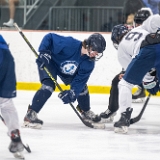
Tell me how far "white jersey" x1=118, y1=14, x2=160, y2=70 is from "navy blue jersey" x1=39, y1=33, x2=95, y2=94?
0.82 ft

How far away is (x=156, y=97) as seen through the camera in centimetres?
754


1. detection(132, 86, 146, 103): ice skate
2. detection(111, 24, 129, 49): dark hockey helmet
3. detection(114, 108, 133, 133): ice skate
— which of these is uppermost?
detection(111, 24, 129, 49): dark hockey helmet

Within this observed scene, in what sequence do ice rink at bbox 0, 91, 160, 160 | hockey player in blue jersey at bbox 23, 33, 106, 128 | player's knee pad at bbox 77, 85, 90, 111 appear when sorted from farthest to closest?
player's knee pad at bbox 77, 85, 90, 111 → hockey player in blue jersey at bbox 23, 33, 106, 128 → ice rink at bbox 0, 91, 160, 160

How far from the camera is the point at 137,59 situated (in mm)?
4895

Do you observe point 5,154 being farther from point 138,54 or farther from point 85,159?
point 138,54

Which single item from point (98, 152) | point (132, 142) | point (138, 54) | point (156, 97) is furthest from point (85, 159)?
point (156, 97)

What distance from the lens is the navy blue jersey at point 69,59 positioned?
16.8ft

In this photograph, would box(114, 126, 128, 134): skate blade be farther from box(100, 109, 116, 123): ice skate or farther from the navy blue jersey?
box(100, 109, 116, 123): ice skate

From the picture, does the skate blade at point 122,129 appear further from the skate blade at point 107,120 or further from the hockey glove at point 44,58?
the hockey glove at point 44,58

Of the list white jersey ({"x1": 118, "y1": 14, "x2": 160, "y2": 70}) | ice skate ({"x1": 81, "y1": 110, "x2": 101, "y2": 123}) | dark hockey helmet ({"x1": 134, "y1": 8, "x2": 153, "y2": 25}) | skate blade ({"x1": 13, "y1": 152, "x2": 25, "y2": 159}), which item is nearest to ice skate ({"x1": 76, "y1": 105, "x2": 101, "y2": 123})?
ice skate ({"x1": 81, "y1": 110, "x2": 101, "y2": 123})

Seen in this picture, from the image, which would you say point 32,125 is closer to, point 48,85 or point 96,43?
point 48,85

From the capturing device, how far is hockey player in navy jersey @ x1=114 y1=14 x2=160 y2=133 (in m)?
4.89

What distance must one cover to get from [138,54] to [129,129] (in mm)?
637

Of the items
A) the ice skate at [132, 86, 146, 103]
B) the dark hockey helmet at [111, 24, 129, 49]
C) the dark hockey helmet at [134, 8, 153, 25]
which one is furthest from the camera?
the ice skate at [132, 86, 146, 103]
